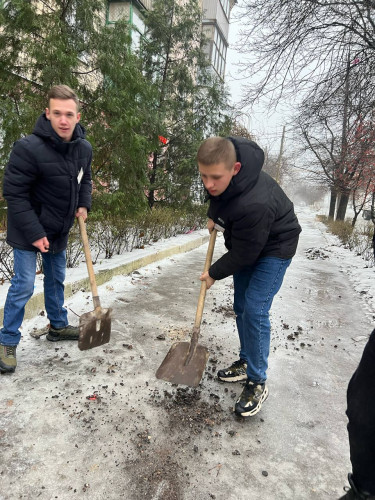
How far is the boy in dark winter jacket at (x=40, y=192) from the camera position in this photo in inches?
95.5

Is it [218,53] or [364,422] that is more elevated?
[218,53]

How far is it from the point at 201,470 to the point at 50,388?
3.98 feet

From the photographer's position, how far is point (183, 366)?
7.97 ft

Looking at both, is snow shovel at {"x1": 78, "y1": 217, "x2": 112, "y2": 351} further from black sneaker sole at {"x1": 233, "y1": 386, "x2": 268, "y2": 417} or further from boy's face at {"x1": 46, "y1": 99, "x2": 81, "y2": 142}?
black sneaker sole at {"x1": 233, "y1": 386, "x2": 268, "y2": 417}

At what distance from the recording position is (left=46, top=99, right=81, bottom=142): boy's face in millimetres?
2420

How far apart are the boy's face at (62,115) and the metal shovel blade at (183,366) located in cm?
179

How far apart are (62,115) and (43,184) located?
1.71 ft

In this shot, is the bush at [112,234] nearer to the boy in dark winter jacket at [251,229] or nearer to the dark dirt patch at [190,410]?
the dark dirt patch at [190,410]

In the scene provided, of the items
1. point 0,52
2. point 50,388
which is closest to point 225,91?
point 0,52

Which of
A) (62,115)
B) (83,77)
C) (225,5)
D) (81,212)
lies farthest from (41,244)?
(225,5)

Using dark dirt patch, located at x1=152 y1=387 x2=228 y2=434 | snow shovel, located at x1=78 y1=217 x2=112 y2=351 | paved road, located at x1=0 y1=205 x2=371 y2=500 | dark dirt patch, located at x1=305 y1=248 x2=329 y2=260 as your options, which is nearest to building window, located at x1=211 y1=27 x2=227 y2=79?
dark dirt patch, located at x1=305 y1=248 x2=329 y2=260

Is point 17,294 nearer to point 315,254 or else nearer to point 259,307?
point 259,307

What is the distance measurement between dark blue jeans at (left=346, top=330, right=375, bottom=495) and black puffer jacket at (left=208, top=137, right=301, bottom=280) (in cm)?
86

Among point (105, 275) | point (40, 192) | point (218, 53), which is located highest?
point (218, 53)
